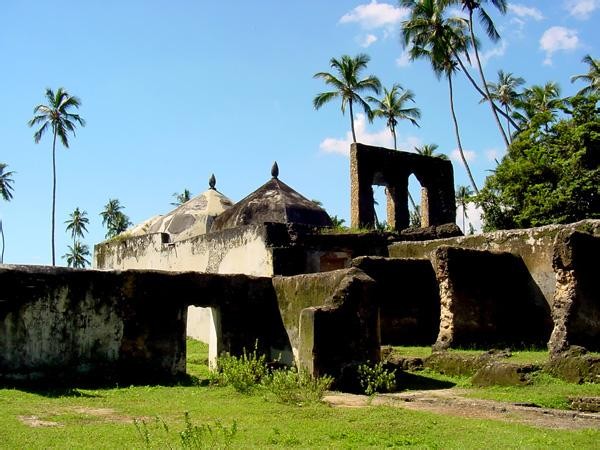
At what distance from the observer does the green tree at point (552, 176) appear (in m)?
20.2

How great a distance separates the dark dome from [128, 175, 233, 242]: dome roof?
50.2 inches

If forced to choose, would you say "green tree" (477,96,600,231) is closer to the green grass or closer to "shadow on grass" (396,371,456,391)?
the green grass

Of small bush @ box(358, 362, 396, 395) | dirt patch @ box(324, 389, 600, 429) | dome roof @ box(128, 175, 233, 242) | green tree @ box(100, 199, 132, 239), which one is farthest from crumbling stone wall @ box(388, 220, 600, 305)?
green tree @ box(100, 199, 132, 239)

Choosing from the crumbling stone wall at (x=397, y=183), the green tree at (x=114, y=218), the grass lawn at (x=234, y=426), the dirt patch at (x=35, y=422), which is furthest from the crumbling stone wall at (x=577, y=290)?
the green tree at (x=114, y=218)

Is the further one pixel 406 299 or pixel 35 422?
pixel 406 299

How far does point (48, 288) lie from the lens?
421 inches

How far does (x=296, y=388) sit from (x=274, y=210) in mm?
10709

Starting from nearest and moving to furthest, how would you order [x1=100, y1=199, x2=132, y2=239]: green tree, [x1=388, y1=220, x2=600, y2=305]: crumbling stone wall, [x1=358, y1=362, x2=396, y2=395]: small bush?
[x1=358, y1=362, x2=396, y2=395]: small bush → [x1=388, y1=220, x2=600, y2=305]: crumbling stone wall → [x1=100, y1=199, x2=132, y2=239]: green tree

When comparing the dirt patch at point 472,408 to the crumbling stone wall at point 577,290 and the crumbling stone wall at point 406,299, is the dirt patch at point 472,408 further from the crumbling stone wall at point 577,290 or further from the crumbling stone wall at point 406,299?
the crumbling stone wall at point 406,299

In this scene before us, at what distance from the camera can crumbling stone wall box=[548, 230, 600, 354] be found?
11875 millimetres

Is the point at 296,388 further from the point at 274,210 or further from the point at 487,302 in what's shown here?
the point at 274,210

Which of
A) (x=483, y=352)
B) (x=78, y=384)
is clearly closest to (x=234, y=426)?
(x=78, y=384)

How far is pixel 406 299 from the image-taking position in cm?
1498

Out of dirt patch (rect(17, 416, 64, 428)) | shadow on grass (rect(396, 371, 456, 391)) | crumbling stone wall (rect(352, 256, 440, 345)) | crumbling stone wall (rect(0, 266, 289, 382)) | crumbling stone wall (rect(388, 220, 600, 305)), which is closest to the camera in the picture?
dirt patch (rect(17, 416, 64, 428))
